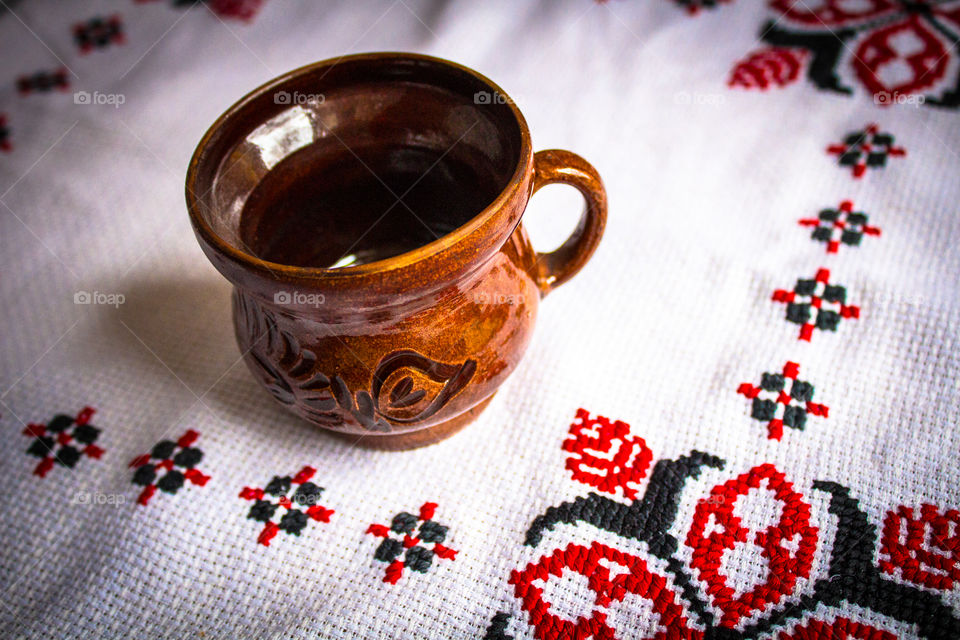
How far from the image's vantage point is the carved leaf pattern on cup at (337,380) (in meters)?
0.41

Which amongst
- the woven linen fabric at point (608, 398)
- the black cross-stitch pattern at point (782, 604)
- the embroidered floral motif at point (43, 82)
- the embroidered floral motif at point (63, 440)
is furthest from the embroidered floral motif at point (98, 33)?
the black cross-stitch pattern at point (782, 604)

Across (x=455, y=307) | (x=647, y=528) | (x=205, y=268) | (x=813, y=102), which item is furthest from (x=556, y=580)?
(x=813, y=102)

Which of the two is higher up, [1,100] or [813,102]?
[813,102]

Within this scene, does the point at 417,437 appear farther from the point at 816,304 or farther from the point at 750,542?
the point at 816,304

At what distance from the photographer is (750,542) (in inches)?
17.1

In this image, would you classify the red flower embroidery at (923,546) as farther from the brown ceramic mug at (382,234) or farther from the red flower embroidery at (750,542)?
the brown ceramic mug at (382,234)

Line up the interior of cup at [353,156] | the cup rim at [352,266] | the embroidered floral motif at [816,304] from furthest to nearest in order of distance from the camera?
the embroidered floral motif at [816,304]
the interior of cup at [353,156]
the cup rim at [352,266]

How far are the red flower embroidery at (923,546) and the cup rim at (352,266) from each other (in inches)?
12.2

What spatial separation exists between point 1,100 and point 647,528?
908 millimetres

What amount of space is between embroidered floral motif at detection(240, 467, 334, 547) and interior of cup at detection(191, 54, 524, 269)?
158 millimetres

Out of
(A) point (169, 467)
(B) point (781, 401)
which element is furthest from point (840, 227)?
(A) point (169, 467)

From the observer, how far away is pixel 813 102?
72 centimetres

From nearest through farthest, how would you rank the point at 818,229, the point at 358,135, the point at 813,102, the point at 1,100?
the point at 358,135, the point at 818,229, the point at 813,102, the point at 1,100

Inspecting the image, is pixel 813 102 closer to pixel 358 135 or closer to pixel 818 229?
pixel 818 229
